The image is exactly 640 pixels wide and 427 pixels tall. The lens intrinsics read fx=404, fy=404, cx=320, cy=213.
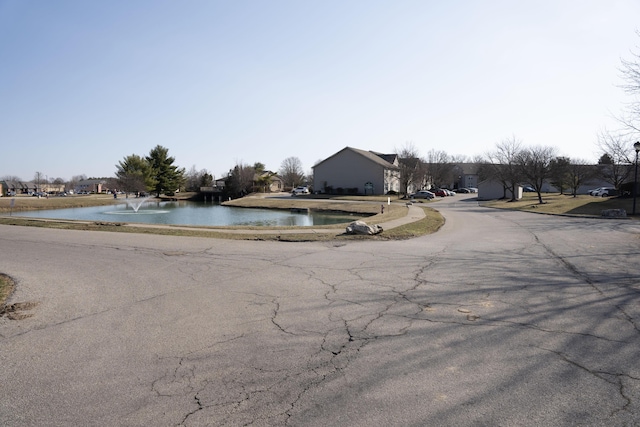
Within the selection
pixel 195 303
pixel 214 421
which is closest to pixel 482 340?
pixel 214 421

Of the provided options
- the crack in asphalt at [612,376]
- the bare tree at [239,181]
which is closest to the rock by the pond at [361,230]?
the crack in asphalt at [612,376]

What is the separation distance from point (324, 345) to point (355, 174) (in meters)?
67.0

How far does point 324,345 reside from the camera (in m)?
5.31

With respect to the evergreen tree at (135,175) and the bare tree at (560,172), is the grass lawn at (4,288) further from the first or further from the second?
the evergreen tree at (135,175)

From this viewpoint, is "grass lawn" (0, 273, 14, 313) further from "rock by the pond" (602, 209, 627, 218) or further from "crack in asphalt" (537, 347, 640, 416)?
"rock by the pond" (602, 209, 627, 218)

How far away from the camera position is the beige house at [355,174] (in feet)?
228

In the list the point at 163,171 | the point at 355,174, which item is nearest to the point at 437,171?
the point at 355,174

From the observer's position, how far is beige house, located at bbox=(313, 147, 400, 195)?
69562 millimetres

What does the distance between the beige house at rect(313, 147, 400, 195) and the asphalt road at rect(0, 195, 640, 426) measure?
58.8 meters

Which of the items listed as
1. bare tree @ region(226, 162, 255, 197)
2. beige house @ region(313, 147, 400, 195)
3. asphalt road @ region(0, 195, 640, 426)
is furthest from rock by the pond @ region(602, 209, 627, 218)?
bare tree @ region(226, 162, 255, 197)

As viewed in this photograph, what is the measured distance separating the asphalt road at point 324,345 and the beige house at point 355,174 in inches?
2314

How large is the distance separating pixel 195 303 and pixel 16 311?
3023 millimetres

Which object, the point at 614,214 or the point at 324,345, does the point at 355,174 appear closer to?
the point at 614,214

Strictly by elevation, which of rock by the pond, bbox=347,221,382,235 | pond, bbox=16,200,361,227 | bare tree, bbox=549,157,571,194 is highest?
bare tree, bbox=549,157,571,194
